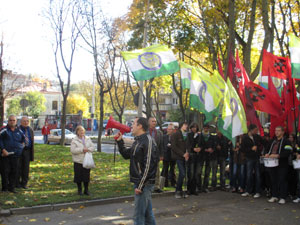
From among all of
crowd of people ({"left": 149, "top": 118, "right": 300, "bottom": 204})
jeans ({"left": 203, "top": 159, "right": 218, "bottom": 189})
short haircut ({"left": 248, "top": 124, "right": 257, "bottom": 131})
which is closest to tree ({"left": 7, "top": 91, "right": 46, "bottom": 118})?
jeans ({"left": 203, "top": 159, "right": 218, "bottom": 189})

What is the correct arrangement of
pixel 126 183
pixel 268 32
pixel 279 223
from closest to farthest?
pixel 279 223 → pixel 126 183 → pixel 268 32

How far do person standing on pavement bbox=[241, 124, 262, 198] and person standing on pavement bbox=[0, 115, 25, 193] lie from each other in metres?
5.76

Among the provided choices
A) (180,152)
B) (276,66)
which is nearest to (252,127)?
(276,66)

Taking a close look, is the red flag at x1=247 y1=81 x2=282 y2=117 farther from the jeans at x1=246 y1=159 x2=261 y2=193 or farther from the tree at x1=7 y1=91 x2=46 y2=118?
the tree at x1=7 y1=91 x2=46 y2=118

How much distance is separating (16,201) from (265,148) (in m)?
6.05

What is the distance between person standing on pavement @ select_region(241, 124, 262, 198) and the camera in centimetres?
950

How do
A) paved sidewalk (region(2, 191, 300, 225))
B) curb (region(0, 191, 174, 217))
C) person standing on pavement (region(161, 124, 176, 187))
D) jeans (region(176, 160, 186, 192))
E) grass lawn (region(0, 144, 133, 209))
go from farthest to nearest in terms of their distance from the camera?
person standing on pavement (region(161, 124, 176, 187))
jeans (region(176, 160, 186, 192))
grass lawn (region(0, 144, 133, 209))
curb (region(0, 191, 174, 217))
paved sidewalk (region(2, 191, 300, 225))

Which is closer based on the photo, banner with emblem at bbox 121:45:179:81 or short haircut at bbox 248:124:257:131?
banner with emblem at bbox 121:45:179:81

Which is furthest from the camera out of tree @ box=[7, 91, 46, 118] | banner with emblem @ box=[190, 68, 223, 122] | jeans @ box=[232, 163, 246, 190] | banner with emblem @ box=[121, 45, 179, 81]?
tree @ box=[7, 91, 46, 118]

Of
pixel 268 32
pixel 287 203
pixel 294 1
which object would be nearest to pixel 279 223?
pixel 287 203

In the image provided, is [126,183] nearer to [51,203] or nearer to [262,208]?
[51,203]

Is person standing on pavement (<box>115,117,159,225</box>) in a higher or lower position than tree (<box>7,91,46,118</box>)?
lower

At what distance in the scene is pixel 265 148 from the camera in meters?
9.22

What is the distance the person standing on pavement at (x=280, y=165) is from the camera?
862 cm
